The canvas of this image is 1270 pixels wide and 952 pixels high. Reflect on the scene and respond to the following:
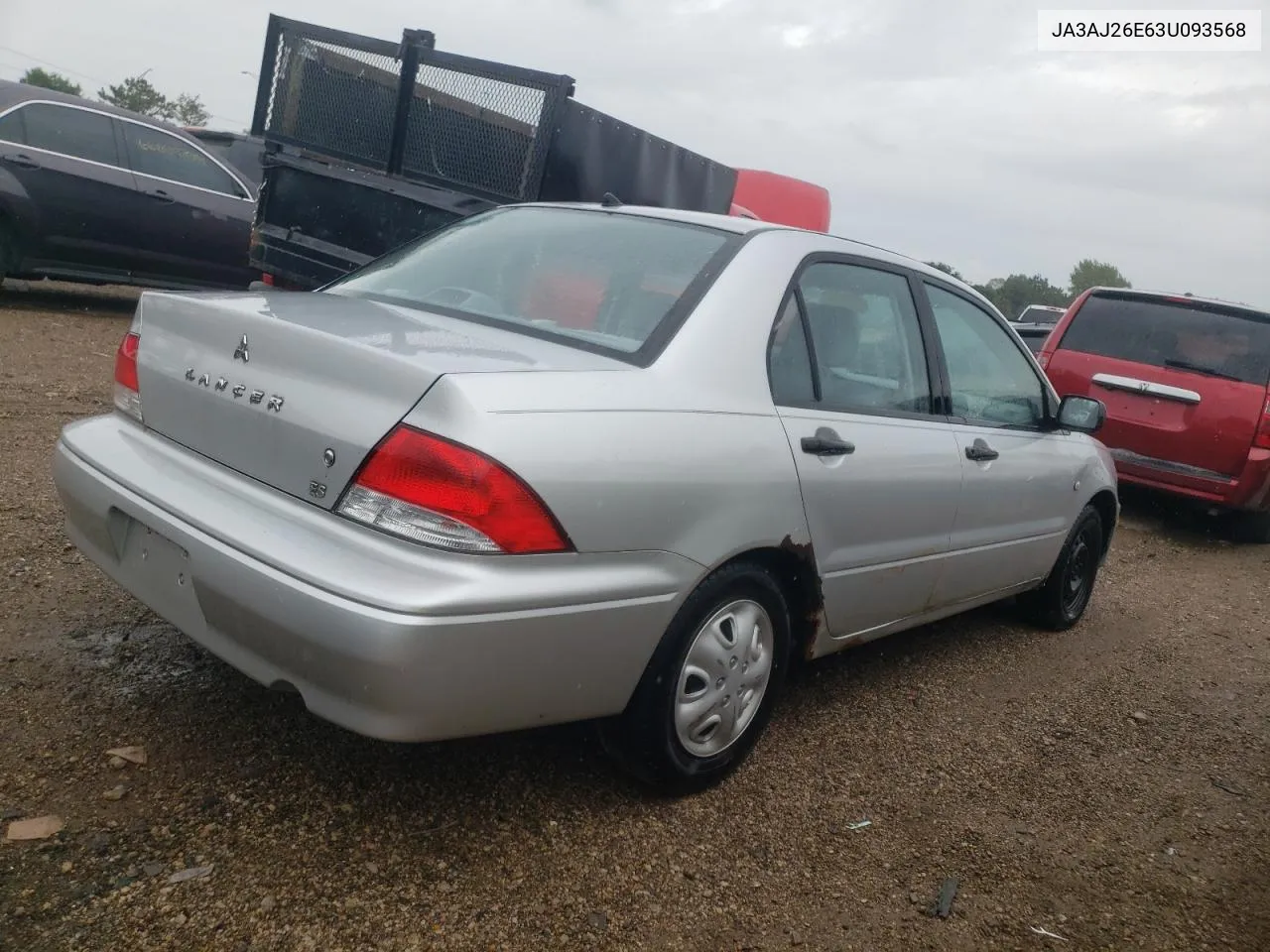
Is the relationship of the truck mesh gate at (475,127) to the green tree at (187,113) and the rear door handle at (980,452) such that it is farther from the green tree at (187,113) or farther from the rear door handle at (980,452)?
Result: the green tree at (187,113)

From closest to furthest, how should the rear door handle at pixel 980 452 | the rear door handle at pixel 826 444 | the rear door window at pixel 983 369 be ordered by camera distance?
the rear door handle at pixel 826 444 → the rear door handle at pixel 980 452 → the rear door window at pixel 983 369

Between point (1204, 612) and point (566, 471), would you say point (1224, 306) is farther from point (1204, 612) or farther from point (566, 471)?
point (566, 471)

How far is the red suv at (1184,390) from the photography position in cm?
724

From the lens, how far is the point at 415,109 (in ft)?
23.6

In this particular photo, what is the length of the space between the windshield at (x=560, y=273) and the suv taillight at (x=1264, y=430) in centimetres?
543

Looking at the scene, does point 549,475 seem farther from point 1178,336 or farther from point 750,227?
point 1178,336

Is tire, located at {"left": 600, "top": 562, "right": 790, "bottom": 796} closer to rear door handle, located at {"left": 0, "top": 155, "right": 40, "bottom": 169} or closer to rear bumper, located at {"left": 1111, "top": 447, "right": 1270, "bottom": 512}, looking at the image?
rear bumper, located at {"left": 1111, "top": 447, "right": 1270, "bottom": 512}

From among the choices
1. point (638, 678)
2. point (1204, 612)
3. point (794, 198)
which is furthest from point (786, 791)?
point (794, 198)

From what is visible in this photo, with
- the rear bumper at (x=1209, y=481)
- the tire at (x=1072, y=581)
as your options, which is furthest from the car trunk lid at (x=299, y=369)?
the rear bumper at (x=1209, y=481)

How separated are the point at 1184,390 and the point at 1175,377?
5.0 inches

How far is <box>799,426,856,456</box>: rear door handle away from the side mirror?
1.77 m

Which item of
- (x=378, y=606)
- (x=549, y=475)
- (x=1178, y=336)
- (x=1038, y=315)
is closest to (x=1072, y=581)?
(x=1178, y=336)

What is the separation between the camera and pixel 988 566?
416 cm

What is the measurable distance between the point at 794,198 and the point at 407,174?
291 inches
